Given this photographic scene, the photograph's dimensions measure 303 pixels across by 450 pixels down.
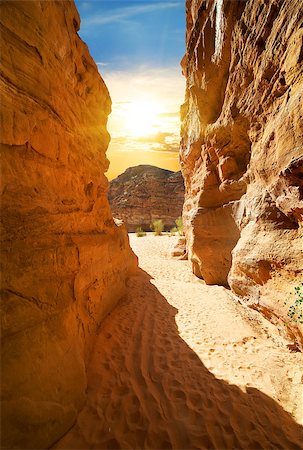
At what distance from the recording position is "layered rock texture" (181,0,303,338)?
4.36 metres

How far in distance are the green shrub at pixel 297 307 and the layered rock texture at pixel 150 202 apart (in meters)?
35.2

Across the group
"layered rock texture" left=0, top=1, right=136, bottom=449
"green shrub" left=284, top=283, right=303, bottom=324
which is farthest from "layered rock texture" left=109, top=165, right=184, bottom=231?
"layered rock texture" left=0, top=1, right=136, bottom=449

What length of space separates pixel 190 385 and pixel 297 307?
2.60 metres

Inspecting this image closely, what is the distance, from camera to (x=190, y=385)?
3490 millimetres

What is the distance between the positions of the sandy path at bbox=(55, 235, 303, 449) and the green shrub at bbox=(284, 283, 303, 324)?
0.74 m

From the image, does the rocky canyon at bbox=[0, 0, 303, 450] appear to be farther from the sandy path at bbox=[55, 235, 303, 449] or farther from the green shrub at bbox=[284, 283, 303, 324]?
the green shrub at bbox=[284, 283, 303, 324]

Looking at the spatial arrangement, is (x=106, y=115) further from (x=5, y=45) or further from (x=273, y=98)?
(x=273, y=98)

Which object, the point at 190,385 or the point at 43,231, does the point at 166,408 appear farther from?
the point at 43,231

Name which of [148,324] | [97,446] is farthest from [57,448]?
[148,324]

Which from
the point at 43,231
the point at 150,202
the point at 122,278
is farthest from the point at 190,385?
the point at 150,202

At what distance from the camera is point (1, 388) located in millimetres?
2066

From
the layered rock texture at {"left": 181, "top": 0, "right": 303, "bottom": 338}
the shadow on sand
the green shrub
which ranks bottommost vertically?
the shadow on sand

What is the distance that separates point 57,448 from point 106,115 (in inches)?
296

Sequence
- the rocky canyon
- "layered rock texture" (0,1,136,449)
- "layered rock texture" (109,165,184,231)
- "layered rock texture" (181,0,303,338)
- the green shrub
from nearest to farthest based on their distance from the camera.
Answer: "layered rock texture" (0,1,136,449) < the rocky canyon < the green shrub < "layered rock texture" (181,0,303,338) < "layered rock texture" (109,165,184,231)
